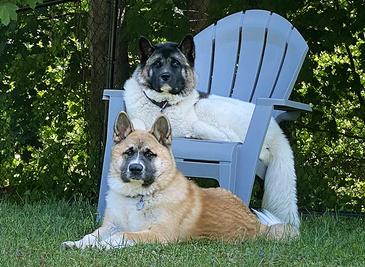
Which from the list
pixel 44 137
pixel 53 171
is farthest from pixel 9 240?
pixel 44 137

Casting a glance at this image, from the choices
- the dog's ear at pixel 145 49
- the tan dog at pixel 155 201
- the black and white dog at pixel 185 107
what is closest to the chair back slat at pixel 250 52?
the black and white dog at pixel 185 107

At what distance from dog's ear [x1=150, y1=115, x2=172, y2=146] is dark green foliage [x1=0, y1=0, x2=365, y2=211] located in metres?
2.52

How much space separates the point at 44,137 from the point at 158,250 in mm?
3955

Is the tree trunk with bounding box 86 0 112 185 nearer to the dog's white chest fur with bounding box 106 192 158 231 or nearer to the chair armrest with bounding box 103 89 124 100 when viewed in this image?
the chair armrest with bounding box 103 89 124 100

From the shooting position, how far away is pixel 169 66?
527 centimetres

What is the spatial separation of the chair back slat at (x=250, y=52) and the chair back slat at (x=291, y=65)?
209 mm

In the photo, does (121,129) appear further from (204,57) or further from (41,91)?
(41,91)

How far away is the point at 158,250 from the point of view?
3.88 metres

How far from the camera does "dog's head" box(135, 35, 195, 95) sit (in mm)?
5262

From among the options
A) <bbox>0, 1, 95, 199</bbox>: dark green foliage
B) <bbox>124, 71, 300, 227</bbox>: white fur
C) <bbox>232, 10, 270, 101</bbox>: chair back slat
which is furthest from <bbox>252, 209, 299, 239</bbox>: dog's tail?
<bbox>0, 1, 95, 199</bbox>: dark green foliage

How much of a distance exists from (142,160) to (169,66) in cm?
118

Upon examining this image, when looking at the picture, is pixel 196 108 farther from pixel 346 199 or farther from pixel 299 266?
pixel 346 199

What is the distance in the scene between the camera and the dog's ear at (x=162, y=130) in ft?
14.3

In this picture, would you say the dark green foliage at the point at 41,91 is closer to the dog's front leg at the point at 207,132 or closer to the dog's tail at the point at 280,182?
the dog's front leg at the point at 207,132
